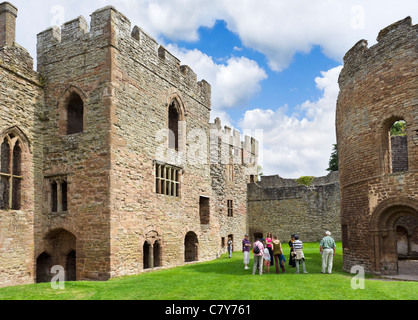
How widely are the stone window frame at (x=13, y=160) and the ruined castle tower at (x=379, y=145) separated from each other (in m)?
13.2

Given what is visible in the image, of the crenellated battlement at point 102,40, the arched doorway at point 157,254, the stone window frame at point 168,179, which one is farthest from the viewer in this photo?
the stone window frame at point 168,179

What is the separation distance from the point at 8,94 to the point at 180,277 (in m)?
9.47

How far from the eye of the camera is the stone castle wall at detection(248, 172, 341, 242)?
31.7 metres

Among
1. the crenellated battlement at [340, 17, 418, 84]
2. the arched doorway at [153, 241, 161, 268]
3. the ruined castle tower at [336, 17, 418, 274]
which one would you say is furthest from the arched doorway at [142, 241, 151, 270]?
the crenellated battlement at [340, 17, 418, 84]

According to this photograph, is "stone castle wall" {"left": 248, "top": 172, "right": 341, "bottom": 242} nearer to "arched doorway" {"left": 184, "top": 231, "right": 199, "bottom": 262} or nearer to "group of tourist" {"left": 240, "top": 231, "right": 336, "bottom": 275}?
"arched doorway" {"left": 184, "top": 231, "right": 199, "bottom": 262}

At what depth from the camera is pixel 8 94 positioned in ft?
48.5

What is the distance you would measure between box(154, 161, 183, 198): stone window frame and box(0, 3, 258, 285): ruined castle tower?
6cm

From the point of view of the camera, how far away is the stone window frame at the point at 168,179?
59.1 ft

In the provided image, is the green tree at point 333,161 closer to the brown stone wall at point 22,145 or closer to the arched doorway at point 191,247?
the arched doorway at point 191,247

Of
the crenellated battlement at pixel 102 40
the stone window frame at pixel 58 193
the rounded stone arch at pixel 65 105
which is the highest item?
the crenellated battlement at pixel 102 40

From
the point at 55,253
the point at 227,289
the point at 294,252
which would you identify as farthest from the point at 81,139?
the point at 294,252

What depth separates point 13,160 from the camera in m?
15.5

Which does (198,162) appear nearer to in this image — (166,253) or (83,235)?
(166,253)

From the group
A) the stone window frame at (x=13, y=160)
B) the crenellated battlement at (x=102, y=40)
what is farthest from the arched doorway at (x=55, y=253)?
the crenellated battlement at (x=102, y=40)
